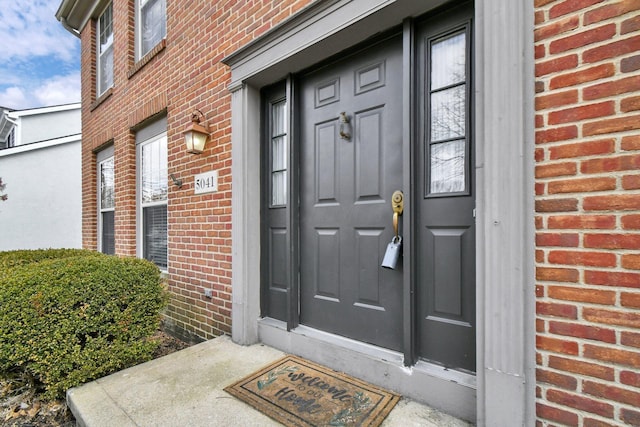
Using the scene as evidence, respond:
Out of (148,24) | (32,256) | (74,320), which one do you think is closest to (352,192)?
(74,320)

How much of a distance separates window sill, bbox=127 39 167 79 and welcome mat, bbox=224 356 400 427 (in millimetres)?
3886

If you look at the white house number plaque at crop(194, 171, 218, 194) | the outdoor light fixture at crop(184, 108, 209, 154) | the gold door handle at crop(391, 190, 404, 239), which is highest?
the outdoor light fixture at crop(184, 108, 209, 154)

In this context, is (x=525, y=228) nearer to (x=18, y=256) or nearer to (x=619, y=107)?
(x=619, y=107)

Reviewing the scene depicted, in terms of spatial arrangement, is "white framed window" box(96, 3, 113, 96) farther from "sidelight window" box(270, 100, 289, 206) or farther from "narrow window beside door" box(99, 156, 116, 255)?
"sidelight window" box(270, 100, 289, 206)

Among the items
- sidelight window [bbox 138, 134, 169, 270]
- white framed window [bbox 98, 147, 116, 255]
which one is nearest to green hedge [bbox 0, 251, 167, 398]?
sidelight window [bbox 138, 134, 169, 270]

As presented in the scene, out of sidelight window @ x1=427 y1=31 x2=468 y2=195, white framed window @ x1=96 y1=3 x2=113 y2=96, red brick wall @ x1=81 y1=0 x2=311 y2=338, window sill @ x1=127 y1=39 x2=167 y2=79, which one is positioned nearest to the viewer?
sidelight window @ x1=427 y1=31 x2=468 y2=195

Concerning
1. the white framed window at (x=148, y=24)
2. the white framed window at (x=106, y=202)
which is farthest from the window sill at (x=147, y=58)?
the white framed window at (x=106, y=202)

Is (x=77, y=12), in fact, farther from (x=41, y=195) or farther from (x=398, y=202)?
(x=398, y=202)

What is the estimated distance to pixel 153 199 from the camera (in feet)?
14.3

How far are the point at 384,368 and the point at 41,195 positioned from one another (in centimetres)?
1242

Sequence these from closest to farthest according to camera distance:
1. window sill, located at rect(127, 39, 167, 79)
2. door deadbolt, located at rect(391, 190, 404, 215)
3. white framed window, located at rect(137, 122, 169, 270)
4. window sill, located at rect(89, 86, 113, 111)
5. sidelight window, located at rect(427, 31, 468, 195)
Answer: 1. sidelight window, located at rect(427, 31, 468, 195)
2. door deadbolt, located at rect(391, 190, 404, 215)
3. window sill, located at rect(127, 39, 167, 79)
4. white framed window, located at rect(137, 122, 169, 270)
5. window sill, located at rect(89, 86, 113, 111)

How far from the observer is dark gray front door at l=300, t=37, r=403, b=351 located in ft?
6.72

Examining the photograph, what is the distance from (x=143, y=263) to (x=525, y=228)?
2.82 meters

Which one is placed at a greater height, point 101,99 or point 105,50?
point 105,50
